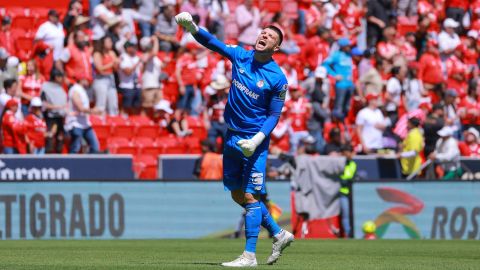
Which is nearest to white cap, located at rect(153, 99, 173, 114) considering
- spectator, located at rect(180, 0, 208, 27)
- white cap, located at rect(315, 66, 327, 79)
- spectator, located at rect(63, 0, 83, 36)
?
spectator, located at rect(63, 0, 83, 36)

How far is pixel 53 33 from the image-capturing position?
24.6 meters

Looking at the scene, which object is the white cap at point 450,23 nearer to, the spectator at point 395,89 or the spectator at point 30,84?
the spectator at point 395,89

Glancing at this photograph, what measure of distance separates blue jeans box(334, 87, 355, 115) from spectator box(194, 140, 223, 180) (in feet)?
16.0

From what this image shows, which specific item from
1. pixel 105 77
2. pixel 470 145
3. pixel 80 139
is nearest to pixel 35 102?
pixel 80 139

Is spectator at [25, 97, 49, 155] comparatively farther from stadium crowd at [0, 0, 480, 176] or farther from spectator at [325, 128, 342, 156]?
spectator at [325, 128, 342, 156]

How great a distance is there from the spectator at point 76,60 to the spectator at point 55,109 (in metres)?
1.00

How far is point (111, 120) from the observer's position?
Answer: 24.7m

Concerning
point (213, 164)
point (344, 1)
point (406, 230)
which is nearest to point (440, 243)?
point (406, 230)

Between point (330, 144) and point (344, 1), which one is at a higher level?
point (344, 1)

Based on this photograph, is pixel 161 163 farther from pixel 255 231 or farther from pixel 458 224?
pixel 255 231

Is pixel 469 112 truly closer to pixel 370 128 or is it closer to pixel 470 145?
pixel 470 145

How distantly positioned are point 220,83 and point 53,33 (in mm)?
3743

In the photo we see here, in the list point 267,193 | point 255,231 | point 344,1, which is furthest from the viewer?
point 344,1

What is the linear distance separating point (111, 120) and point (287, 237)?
41.7ft
